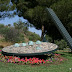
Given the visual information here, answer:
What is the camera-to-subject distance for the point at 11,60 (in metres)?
6.18

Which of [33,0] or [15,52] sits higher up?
[33,0]

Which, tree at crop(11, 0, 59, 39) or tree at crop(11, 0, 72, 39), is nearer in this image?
tree at crop(11, 0, 72, 39)

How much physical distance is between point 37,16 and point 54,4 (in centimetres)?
219

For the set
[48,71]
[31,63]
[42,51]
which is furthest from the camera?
[42,51]

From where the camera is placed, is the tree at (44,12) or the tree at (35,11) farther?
the tree at (35,11)

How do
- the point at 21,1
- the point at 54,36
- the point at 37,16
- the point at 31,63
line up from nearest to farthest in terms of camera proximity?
the point at 31,63 → the point at 37,16 → the point at 21,1 → the point at 54,36

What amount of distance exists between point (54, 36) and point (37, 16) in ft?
16.6

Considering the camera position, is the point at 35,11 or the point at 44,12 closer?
the point at 44,12

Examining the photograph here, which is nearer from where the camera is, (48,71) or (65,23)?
(48,71)

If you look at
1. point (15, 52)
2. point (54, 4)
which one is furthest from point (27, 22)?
point (15, 52)

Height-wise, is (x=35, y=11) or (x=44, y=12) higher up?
(x=35, y=11)

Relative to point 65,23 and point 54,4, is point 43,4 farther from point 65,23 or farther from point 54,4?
point 65,23

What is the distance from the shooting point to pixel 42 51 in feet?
20.6

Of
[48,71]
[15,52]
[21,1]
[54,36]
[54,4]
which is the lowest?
[48,71]
